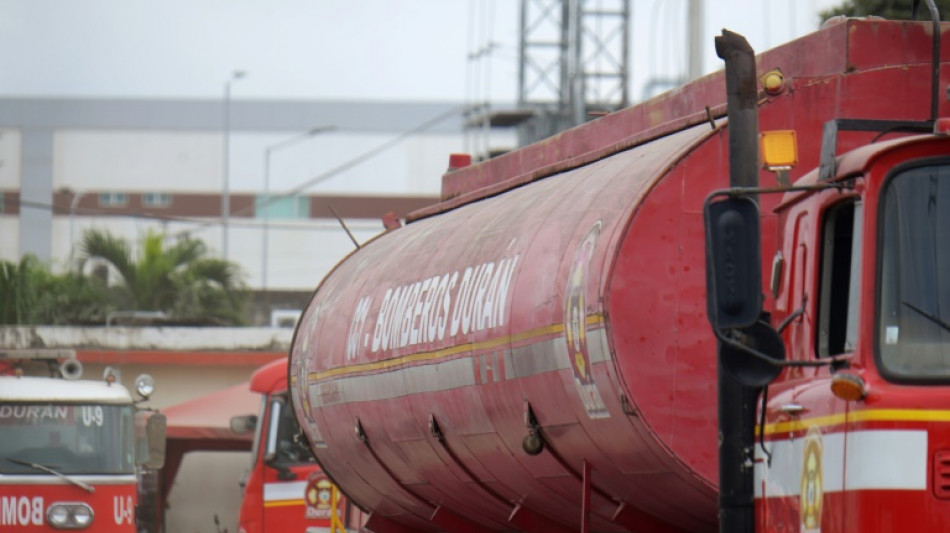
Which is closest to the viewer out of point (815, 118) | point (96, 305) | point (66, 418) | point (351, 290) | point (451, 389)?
point (815, 118)

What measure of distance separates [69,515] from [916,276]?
1207cm

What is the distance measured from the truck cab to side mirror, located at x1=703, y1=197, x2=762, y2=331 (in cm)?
24

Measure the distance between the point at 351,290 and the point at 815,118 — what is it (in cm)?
534

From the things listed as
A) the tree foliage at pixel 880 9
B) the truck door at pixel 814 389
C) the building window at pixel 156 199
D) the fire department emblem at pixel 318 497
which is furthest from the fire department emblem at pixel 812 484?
the building window at pixel 156 199

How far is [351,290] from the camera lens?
37.7 feet

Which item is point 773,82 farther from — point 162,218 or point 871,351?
point 162,218

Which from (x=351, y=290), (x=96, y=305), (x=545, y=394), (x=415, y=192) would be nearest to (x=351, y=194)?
(x=415, y=192)

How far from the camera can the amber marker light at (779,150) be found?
566 centimetres

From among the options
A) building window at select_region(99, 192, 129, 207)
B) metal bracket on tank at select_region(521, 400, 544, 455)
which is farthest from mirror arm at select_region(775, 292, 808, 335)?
building window at select_region(99, 192, 129, 207)

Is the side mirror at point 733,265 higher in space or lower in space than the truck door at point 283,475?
higher

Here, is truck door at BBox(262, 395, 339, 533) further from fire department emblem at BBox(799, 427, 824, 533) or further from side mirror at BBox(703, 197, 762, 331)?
side mirror at BBox(703, 197, 762, 331)

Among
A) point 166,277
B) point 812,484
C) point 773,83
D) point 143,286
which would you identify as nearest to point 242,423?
point 773,83

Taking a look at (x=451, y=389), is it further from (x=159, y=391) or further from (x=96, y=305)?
(x=96, y=305)

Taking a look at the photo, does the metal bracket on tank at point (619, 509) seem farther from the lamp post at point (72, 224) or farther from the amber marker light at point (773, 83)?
the lamp post at point (72, 224)
